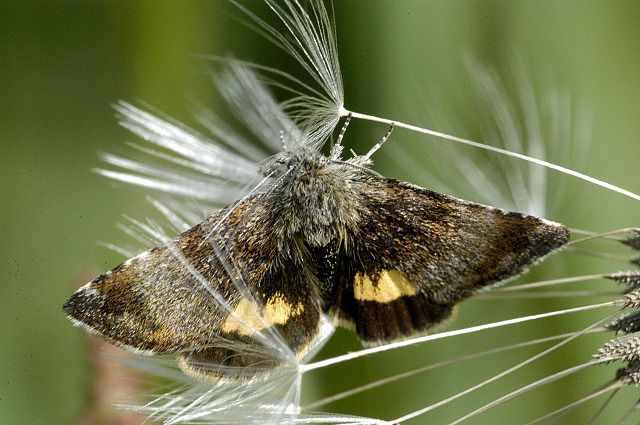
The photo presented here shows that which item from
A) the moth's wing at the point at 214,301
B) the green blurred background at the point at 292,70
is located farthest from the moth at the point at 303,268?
the green blurred background at the point at 292,70

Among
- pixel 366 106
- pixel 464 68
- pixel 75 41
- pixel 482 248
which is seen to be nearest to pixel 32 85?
pixel 75 41

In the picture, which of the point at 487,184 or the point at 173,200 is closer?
the point at 173,200

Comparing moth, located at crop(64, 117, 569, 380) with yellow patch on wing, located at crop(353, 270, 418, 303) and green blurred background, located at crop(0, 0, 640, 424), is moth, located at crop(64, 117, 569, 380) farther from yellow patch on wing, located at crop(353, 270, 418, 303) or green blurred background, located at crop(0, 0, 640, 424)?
green blurred background, located at crop(0, 0, 640, 424)

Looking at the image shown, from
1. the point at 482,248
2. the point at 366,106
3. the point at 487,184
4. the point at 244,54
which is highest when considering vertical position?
the point at 244,54

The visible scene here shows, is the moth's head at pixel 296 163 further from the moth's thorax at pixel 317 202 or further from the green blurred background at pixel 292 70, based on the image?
the green blurred background at pixel 292 70

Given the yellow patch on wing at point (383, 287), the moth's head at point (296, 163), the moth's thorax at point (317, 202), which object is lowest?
the yellow patch on wing at point (383, 287)

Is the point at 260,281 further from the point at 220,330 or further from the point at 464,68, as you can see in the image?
the point at 464,68

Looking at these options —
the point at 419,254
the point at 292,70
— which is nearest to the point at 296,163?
the point at 419,254
